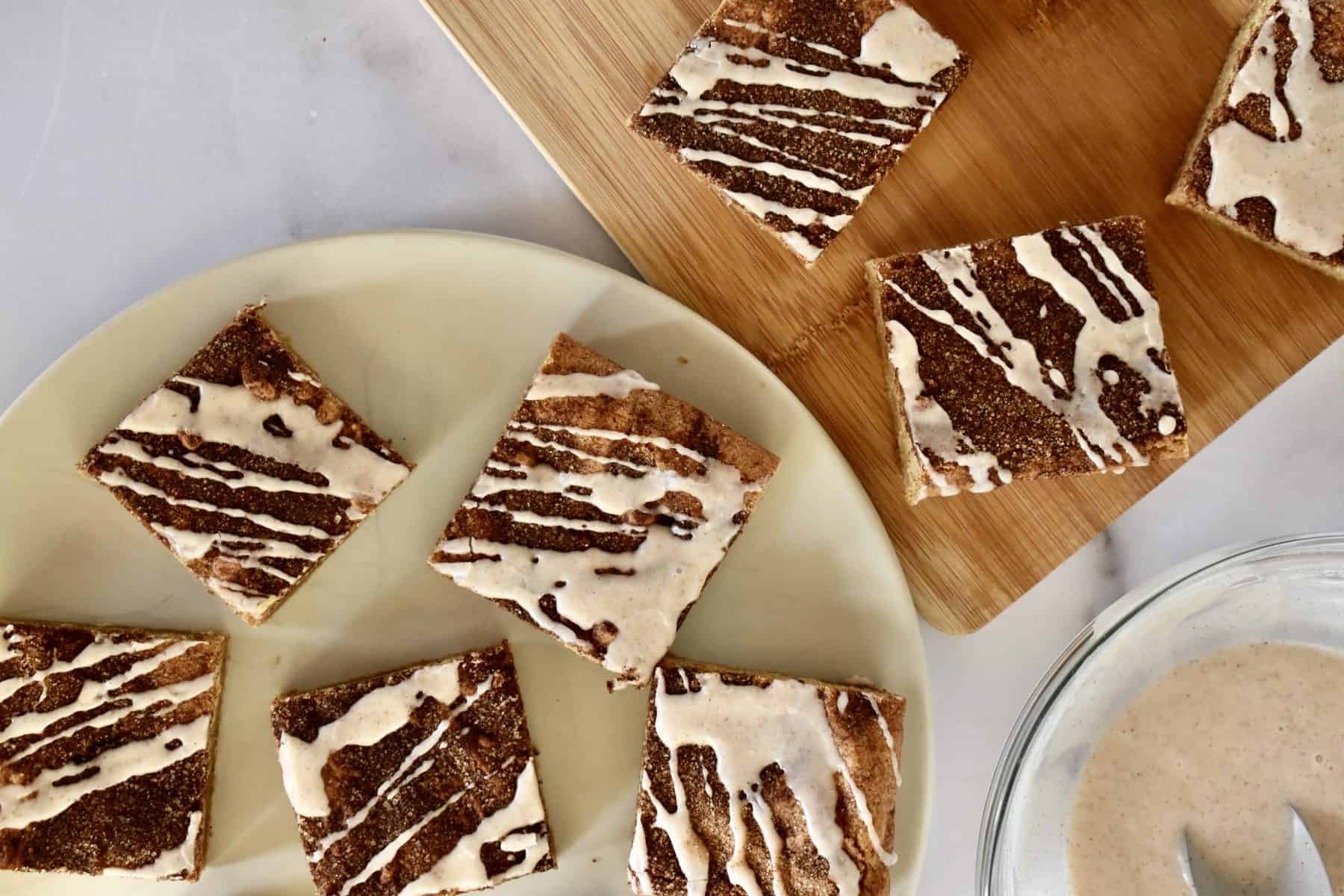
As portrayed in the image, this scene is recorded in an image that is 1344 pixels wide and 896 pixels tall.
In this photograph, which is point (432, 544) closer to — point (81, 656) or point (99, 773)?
point (81, 656)

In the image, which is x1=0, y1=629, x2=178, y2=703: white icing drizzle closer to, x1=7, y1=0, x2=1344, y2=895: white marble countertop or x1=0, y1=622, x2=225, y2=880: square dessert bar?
x1=0, y1=622, x2=225, y2=880: square dessert bar

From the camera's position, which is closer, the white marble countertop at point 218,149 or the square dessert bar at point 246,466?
the square dessert bar at point 246,466

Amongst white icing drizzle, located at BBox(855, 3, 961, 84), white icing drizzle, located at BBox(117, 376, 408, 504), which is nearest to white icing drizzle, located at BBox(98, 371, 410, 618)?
white icing drizzle, located at BBox(117, 376, 408, 504)

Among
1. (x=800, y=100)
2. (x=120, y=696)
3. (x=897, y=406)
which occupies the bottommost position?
(x=120, y=696)

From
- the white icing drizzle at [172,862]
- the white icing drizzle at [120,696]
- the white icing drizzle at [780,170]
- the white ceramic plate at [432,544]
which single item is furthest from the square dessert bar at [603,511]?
the white icing drizzle at [172,862]

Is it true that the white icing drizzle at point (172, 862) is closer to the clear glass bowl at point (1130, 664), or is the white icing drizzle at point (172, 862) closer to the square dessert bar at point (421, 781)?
the square dessert bar at point (421, 781)

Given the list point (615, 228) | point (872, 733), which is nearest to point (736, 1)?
point (615, 228)

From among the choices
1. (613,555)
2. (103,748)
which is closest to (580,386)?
(613,555)
